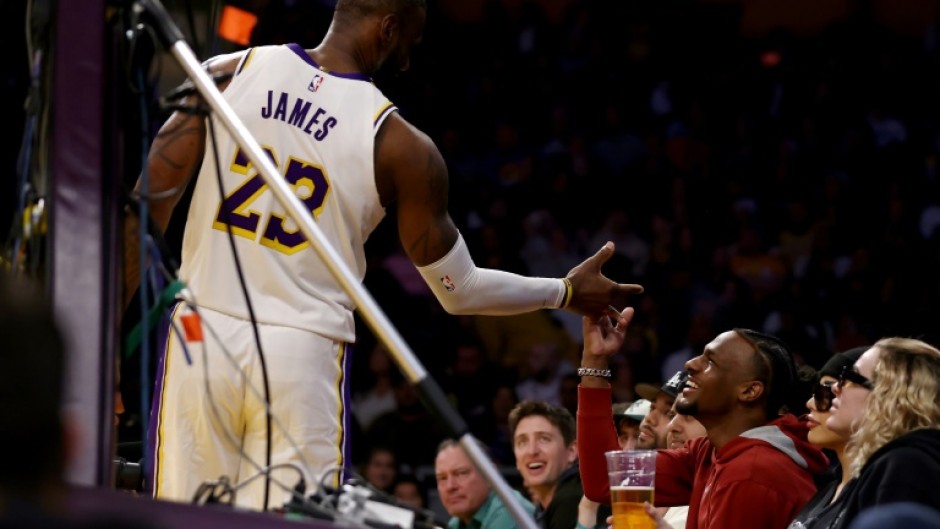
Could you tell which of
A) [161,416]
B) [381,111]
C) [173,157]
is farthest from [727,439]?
[173,157]

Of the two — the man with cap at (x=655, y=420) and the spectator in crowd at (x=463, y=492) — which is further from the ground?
the man with cap at (x=655, y=420)

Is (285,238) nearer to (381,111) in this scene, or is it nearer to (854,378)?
(381,111)

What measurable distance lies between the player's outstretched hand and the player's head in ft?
2.84

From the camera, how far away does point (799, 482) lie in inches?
184

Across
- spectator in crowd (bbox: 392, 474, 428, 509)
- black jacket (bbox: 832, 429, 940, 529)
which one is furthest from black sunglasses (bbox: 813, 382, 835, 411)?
spectator in crowd (bbox: 392, 474, 428, 509)

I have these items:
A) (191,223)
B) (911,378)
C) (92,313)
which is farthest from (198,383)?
(911,378)

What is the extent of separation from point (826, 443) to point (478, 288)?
1288 mm

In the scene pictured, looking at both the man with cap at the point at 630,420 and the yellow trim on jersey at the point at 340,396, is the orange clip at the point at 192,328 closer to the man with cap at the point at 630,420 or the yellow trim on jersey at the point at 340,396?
the yellow trim on jersey at the point at 340,396

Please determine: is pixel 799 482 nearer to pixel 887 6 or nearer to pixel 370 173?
pixel 370 173

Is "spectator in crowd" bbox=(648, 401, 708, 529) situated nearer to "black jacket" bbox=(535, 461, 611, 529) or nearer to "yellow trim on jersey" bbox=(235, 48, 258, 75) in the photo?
"black jacket" bbox=(535, 461, 611, 529)

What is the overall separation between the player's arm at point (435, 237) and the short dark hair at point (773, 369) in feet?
3.19

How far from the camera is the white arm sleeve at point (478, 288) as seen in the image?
161 inches

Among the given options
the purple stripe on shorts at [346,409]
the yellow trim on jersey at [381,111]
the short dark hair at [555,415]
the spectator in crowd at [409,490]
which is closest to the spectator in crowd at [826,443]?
the purple stripe on shorts at [346,409]

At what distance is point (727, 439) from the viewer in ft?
16.2
